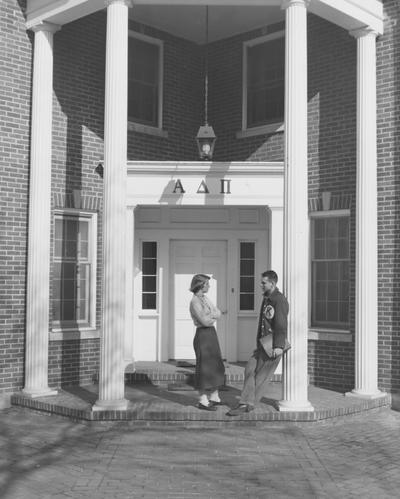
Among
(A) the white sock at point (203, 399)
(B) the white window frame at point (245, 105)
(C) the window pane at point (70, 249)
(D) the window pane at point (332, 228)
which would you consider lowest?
(A) the white sock at point (203, 399)

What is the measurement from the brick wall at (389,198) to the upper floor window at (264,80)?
7.14 ft

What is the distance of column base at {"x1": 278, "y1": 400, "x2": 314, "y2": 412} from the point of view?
9414 millimetres

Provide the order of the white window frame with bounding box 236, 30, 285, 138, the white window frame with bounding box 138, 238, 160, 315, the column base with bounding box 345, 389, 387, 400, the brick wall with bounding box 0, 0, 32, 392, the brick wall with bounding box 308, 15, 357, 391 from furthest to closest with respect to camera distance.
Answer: the white window frame with bounding box 138, 238, 160, 315
the white window frame with bounding box 236, 30, 285, 138
the brick wall with bounding box 308, 15, 357, 391
the brick wall with bounding box 0, 0, 32, 392
the column base with bounding box 345, 389, 387, 400

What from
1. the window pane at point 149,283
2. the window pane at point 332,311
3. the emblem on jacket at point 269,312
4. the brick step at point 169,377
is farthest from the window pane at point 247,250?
the emblem on jacket at point 269,312

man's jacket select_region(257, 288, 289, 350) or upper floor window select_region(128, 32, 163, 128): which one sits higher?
upper floor window select_region(128, 32, 163, 128)

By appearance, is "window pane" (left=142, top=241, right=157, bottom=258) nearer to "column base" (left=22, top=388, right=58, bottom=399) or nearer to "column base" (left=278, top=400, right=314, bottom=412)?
"column base" (left=22, top=388, right=58, bottom=399)

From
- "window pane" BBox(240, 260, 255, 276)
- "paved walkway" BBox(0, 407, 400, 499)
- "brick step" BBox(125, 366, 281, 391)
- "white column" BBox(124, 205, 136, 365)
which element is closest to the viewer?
"paved walkway" BBox(0, 407, 400, 499)

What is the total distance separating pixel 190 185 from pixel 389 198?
3156mm

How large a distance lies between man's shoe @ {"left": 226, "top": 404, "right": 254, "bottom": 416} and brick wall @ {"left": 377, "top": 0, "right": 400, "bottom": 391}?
9.17 ft

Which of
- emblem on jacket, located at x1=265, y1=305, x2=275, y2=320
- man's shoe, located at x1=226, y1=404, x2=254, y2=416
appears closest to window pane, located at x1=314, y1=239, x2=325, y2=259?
emblem on jacket, located at x1=265, y1=305, x2=275, y2=320

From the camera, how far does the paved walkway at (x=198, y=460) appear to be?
672 cm

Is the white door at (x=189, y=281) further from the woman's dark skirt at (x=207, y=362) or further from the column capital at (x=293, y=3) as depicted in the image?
the column capital at (x=293, y=3)

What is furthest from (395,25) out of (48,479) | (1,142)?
(48,479)

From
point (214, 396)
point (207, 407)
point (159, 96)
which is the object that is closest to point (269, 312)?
point (214, 396)
